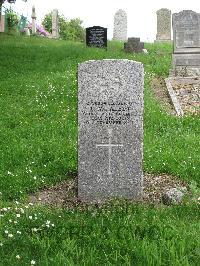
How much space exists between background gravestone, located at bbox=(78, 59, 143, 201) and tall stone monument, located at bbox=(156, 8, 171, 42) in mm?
25129

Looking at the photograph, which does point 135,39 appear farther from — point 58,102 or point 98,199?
point 98,199

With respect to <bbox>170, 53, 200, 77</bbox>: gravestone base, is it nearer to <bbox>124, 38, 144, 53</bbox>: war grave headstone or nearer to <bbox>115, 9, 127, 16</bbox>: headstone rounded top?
<bbox>124, 38, 144, 53</bbox>: war grave headstone

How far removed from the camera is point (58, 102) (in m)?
13.5

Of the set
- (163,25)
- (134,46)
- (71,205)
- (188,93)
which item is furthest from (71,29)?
(71,205)

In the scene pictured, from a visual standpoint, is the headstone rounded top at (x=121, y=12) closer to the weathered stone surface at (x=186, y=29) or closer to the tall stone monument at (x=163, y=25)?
the tall stone monument at (x=163, y=25)

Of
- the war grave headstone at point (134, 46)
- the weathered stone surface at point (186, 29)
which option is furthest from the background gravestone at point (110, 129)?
the war grave headstone at point (134, 46)

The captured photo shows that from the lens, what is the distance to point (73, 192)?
297 inches

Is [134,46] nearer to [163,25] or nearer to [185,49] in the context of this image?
[185,49]

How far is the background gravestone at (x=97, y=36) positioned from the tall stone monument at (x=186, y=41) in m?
6.73

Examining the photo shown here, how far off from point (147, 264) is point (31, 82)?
1250 cm

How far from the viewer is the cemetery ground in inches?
201

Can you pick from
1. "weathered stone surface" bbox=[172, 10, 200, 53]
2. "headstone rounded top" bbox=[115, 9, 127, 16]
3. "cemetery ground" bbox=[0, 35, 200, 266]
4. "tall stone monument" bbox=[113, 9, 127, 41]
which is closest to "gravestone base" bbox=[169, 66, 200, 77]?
"weathered stone surface" bbox=[172, 10, 200, 53]

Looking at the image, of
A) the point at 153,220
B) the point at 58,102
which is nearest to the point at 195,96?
the point at 58,102

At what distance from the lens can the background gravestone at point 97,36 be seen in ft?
78.5
